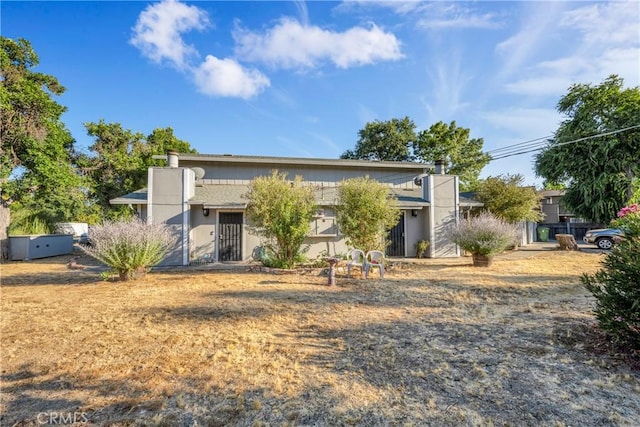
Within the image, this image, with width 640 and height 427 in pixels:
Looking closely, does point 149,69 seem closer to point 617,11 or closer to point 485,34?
point 485,34

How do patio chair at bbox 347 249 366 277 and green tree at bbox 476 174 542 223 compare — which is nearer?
patio chair at bbox 347 249 366 277

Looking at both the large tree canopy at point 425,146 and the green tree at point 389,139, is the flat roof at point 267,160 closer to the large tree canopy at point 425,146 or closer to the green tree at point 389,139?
the large tree canopy at point 425,146

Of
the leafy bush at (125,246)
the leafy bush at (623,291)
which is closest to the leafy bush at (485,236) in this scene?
the leafy bush at (623,291)

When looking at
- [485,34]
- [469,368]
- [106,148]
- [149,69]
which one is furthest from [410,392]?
[106,148]

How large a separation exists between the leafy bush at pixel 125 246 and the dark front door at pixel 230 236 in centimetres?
428

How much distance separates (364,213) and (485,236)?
15.6 ft

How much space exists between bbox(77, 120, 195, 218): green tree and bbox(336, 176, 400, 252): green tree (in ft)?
57.7

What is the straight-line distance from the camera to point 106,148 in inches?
837

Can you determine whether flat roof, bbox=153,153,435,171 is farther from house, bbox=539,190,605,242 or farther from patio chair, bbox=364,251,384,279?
house, bbox=539,190,605,242

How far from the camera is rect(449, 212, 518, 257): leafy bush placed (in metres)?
10.6

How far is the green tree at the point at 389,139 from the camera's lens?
93.4ft

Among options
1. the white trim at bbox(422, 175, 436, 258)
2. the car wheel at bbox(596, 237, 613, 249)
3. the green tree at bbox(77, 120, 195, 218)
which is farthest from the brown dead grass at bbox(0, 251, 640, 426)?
the green tree at bbox(77, 120, 195, 218)

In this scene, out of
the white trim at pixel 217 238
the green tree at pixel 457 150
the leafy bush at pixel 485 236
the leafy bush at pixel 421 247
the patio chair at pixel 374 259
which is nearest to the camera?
the patio chair at pixel 374 259

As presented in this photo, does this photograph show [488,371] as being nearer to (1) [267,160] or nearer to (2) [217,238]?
(2) [217,238]
